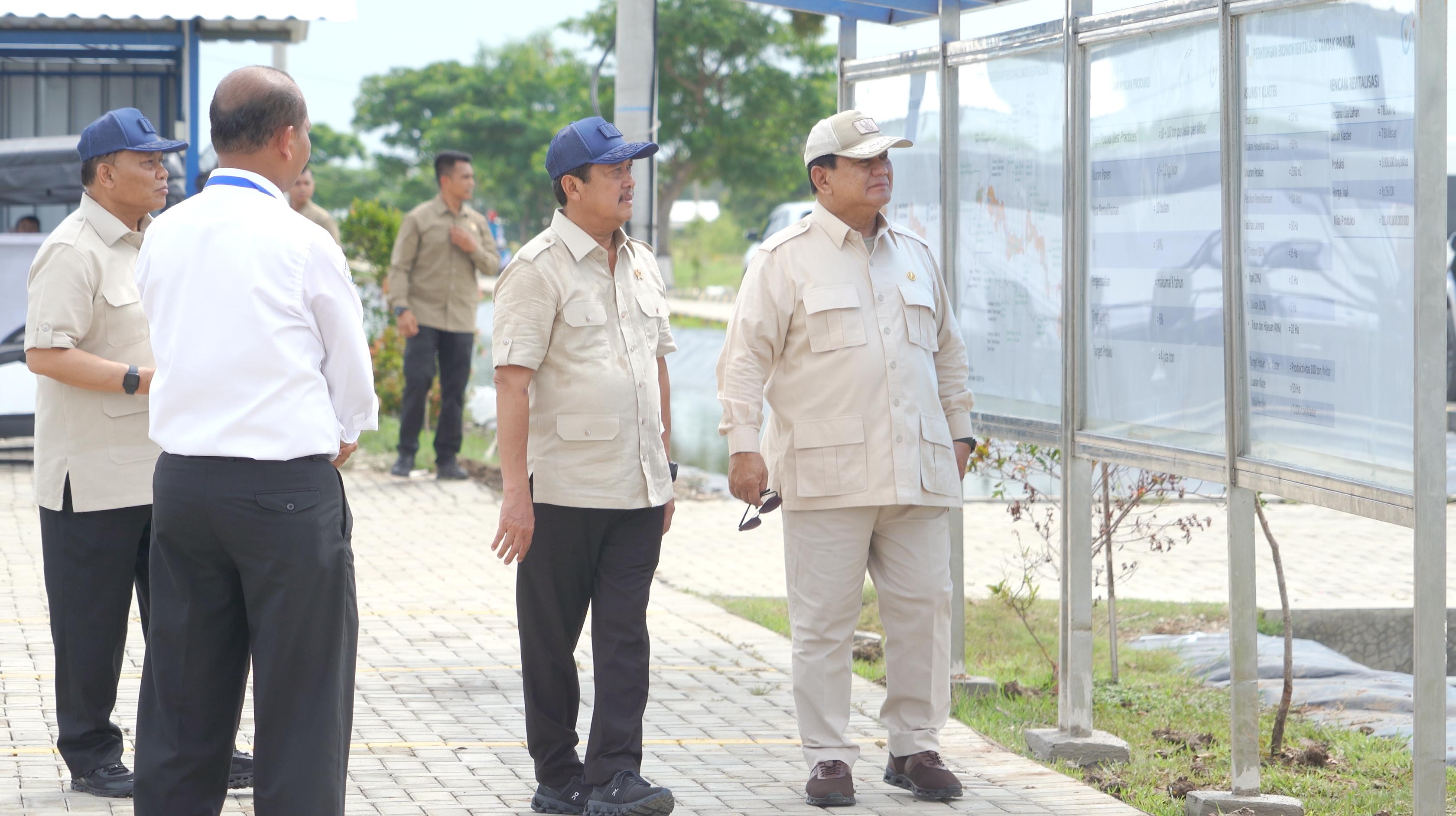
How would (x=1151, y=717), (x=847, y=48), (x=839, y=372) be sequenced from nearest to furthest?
(x=839, y=372), (x=1151, y=717), (x=847, y=48)

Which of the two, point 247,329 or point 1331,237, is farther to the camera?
point 1331,237

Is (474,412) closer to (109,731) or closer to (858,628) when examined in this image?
(858,628)

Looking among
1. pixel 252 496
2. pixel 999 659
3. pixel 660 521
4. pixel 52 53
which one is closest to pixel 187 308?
pixel 252 496

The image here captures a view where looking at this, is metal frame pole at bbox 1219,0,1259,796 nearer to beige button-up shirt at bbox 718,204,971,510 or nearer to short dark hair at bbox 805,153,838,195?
beige button-up shirt at bbox 718,204,971,510

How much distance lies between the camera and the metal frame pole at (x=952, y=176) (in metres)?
6.40

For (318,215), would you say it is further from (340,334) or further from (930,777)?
(340,334)

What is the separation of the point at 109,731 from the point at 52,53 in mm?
11422

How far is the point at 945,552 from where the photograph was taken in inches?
205

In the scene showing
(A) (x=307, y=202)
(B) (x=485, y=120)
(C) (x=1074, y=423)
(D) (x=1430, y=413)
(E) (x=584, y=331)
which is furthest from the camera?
(B) (x=485, y=120)

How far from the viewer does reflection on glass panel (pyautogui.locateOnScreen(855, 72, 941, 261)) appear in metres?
6.61

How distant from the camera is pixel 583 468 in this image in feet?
15.5

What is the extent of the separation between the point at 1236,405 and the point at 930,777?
4.71ft

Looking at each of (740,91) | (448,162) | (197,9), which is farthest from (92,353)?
(740,91)

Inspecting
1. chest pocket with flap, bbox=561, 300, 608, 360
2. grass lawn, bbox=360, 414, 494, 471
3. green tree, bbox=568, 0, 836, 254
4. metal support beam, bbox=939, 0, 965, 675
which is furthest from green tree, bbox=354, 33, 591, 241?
chest pocket with flap, bbox=561, 300, 608, 360
